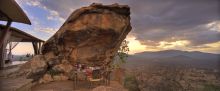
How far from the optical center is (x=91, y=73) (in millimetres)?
13555

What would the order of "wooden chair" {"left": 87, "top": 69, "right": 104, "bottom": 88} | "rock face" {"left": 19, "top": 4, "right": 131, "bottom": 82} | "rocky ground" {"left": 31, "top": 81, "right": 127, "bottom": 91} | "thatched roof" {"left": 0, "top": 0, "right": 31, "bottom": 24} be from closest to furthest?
1. "thatched roof" {"left": 0, "top": 0, "right": 31, "bottom": 24}
2. "rocky ground" {"left": 31, "top": 81, "right": 127, "bottom": 91}
3. "wooden chair" {"left": 87, "top": 69, "right": 104, "bottom": 88}
4. "rock face" {"left": 19, "top": 4, "right": 131, "bottom": 82}

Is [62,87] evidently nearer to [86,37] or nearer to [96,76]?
[96,76]

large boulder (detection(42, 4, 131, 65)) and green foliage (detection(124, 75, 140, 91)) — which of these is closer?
large boulder (detection(42, 4, 131, 65))

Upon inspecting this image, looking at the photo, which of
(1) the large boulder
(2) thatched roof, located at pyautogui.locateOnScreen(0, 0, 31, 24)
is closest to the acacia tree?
(1) the large boulder

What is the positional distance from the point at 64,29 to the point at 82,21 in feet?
4.39

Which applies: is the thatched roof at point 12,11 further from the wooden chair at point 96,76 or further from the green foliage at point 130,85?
the green foliage at point 130,85

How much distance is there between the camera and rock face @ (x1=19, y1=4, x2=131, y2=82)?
1614 centimetres

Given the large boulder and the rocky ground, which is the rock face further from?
the rocky ground

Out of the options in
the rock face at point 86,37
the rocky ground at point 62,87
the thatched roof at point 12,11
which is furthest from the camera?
the rock face at point 86,37

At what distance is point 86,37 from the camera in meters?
16.3

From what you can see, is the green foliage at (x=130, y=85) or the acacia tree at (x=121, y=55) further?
the green foliage at (x=130, y=85)

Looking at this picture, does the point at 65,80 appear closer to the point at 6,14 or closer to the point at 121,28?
the point at 121,28

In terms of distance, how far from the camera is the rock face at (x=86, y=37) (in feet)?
53.0

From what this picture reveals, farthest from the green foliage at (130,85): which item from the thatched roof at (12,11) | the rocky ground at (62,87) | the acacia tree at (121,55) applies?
the thatched roof at (12,11)
